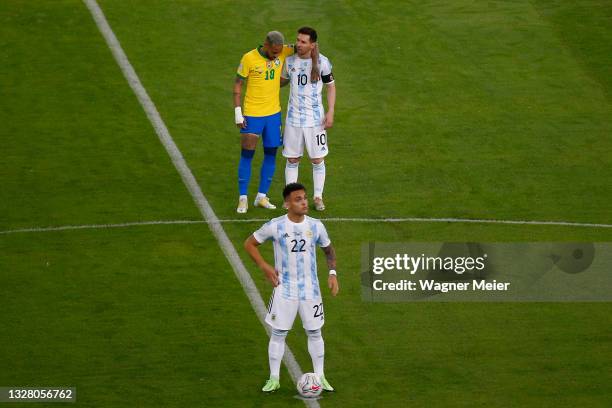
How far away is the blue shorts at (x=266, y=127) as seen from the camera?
59.1 feet

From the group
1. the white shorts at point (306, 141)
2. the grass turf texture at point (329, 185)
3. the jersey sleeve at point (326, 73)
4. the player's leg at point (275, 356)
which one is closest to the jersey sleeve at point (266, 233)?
the player's leg at point (275, 356)

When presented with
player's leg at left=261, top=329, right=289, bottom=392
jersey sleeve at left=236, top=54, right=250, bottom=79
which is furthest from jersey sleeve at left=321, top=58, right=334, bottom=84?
player's leg at left=261, top=329, right=289, bottom=392

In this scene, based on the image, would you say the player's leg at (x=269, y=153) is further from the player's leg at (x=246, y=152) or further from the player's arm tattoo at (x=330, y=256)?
the player's arm tattoo at (x=330, y=256)

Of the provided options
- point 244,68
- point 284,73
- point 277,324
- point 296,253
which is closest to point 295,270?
point 296,253

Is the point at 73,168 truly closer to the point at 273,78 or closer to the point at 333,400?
the point at 273,78

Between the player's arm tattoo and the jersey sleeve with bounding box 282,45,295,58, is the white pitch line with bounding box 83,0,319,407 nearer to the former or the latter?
the player's arm tattoo

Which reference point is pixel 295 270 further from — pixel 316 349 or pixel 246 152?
pixel 246 152

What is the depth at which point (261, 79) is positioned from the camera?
17906 millimetres

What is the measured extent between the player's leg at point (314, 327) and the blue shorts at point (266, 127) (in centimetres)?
489

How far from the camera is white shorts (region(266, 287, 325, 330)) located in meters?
13.5

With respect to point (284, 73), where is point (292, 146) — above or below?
below

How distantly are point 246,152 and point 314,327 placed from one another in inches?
198

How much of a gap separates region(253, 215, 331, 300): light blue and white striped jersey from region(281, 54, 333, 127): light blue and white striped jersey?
470cm

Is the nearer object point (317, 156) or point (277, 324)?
point (277, 324)
